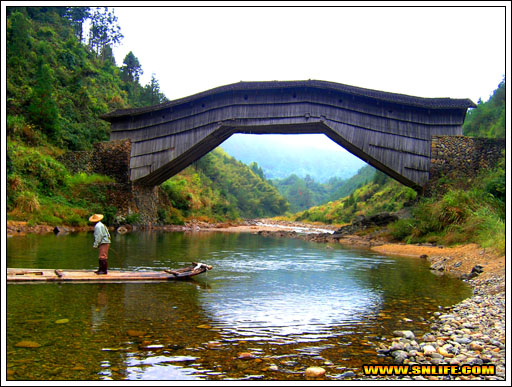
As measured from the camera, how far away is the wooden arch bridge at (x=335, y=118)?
22.0 metres

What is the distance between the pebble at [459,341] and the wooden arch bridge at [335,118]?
16180 millimetres

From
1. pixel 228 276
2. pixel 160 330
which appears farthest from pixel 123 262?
pixel 160 330

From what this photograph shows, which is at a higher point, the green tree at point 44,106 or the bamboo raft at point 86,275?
the green tree at point 44,106

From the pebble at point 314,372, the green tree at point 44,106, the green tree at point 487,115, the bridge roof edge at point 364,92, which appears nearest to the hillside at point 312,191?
the green tree at point 487,115

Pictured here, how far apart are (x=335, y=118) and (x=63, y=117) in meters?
20.5

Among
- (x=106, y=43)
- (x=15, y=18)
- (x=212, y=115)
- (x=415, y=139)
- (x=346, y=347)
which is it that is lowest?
(x=346, y=347)

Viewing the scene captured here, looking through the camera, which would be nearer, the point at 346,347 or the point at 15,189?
the point at 346,347

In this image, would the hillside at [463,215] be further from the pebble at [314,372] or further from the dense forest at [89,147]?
the pebble at [314,372]

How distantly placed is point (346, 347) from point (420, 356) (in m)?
0.84

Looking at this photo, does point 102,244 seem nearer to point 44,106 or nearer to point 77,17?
point 44,106

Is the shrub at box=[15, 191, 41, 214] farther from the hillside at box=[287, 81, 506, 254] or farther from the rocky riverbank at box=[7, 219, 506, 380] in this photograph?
the rocky riverbank at box=[7, 219, 506, 380]

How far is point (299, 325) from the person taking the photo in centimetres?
599

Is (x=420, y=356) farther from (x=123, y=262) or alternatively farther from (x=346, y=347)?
(x=123, y=262)

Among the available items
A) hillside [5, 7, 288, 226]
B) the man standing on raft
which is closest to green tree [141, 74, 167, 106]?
hillside [5, 7, 288, 226]
